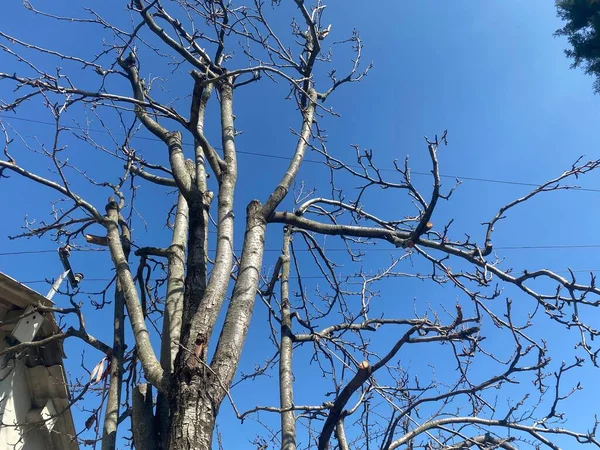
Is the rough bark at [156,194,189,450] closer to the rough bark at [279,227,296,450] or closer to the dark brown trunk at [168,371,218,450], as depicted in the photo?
the dark brown trunk at [168,371,218,450]

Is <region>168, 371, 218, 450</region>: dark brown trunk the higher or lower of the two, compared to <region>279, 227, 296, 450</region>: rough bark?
lower

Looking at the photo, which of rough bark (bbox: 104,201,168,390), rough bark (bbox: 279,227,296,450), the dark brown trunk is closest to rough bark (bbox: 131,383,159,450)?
rough bark (bbox: 104,201,168,390)

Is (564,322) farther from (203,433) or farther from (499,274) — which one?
(203,433)

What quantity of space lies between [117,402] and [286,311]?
1.57 metres

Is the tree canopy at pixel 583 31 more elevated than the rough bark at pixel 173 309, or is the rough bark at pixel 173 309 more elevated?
the tree canopy at pixel 583 31

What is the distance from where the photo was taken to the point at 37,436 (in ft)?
15.1

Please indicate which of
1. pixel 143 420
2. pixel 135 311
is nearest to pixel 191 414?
pixel 143 420

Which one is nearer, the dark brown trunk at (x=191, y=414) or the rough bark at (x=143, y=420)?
the dark brown trunk at (x=191, y=414)

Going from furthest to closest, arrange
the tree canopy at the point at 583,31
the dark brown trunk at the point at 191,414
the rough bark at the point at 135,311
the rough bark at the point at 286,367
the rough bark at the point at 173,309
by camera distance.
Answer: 1. the tree canopy at the point at 583,31
2. the rough bark at the point at 286,367
3. the rough bark at the point at 173,309
4. the rough bark at the point at 135,311
5. the dark brown trunk at the point at 191,414

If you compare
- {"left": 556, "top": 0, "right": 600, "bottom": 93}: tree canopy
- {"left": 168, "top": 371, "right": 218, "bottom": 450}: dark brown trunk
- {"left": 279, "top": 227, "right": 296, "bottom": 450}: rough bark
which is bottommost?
{"left": 168, "top": 371, "right": 218, "bottom": 450}: dark brown trunk

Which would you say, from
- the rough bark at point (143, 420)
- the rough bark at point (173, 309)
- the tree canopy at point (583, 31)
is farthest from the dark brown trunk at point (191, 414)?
the tree canopy at point (583, 31)

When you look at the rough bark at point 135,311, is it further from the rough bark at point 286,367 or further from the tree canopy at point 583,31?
the tree canopy at point 583,31

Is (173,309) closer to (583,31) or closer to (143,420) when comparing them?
(143,420)

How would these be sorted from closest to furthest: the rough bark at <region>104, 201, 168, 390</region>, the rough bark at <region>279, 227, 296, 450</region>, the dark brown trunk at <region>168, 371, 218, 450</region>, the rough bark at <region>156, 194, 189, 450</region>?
the dark brown trunk at <region>168, 371, 218, 450</region> → the rough bark at <region>104, 201, 168, 390</region> → the rough bark at <region>156, 194, 189, 450</region> → the rough bark at <region>279, 227, 296, 450</region>
